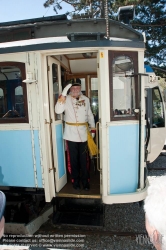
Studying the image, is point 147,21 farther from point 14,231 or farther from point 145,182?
point 14,231

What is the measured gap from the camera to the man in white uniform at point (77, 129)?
11.1 ft

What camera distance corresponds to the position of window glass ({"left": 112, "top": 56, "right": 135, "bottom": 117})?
2.89 m

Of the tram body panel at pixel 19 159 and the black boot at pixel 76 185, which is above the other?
the tram body panel at pixel 19 159

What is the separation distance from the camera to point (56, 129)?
3.29 m

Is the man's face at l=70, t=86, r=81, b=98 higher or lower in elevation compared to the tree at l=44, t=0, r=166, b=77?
lower

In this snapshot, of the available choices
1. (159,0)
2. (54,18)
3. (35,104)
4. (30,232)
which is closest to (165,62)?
(159,0)

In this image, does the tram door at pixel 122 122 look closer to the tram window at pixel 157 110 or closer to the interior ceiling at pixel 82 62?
the interior ceiling at pixel 82 62

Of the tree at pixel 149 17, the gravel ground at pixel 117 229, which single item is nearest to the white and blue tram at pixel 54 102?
the gravel ground at pixel 117 229

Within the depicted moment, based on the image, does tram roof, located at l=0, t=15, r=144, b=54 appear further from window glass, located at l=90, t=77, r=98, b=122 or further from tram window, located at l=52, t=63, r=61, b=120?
window glass, located at l=90, t=77, r=98, b=122

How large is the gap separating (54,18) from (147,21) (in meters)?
8.53

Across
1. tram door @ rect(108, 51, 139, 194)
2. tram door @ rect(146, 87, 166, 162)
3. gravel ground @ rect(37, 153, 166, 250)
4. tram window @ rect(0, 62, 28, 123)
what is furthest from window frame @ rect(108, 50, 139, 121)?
tram door @ rect(146, 87, 166, 162)

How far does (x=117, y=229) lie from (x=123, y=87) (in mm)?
2324

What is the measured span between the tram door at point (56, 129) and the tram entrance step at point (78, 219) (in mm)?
403

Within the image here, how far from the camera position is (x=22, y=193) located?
10.8 feet
